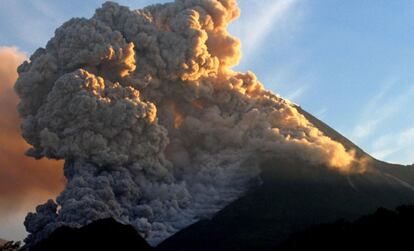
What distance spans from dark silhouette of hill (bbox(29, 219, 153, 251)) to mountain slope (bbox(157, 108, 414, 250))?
32.8m

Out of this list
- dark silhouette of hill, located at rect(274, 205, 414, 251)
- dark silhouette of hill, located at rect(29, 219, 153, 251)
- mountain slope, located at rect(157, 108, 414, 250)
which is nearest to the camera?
Result: dark silhouette of hill, located at rect(274, 205, 414, 251)

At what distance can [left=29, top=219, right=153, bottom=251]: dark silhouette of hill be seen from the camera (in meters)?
57.0

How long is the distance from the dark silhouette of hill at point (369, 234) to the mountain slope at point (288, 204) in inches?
1369

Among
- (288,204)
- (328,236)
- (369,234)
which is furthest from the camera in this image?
(288,204)

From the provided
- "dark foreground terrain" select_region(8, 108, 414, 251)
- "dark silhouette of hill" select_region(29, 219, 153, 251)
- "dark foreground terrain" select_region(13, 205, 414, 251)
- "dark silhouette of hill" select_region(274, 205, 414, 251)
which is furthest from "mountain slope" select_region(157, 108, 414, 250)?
"dark silhouette of hill" select_region(274, 205, 414, 251)

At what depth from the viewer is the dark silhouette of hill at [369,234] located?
50.5 meters

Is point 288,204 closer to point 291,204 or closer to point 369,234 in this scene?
point 291,204

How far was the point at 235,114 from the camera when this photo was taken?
11306 centimetres

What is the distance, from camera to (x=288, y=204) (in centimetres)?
11044

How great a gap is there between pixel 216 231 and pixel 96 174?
1880 cm

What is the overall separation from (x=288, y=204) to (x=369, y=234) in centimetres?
5786

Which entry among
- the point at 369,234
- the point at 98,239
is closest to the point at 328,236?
the point at 369,234

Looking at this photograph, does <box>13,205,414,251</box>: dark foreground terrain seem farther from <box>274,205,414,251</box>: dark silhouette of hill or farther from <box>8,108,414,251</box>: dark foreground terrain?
<box>8,108,414,251</box>: dark foreground terrain

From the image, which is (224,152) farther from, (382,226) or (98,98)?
(382,226)
